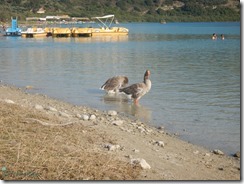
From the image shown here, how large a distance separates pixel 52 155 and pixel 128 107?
5147mm

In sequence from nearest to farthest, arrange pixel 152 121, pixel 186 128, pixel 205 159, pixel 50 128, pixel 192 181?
1. pixel 192 181
2. pixel 205 159
3. pixel 50 128
4. pixel 186 128
5. pixel 152 121

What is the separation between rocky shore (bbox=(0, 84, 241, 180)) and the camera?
4.61 meters

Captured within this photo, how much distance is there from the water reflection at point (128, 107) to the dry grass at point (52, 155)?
2.76 meters

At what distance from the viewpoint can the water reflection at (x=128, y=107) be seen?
923 centimetres

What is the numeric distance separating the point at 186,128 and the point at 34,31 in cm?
4403

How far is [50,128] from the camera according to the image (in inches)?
248

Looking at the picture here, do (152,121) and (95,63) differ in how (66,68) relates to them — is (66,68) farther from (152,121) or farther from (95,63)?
(152,121)

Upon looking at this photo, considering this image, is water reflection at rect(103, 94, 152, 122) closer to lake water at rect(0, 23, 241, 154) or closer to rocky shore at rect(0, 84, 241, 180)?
lake water at rect(0, 23, 241, 154)

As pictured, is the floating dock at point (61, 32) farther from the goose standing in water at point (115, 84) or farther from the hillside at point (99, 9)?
the hillside at point (99, 9)

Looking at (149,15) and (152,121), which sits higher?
(149,15)

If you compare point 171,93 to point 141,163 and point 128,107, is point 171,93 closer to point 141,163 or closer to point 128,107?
point 128,107

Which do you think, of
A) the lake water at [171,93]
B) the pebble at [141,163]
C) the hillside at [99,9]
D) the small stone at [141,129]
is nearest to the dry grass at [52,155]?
the pebble at [141,163]

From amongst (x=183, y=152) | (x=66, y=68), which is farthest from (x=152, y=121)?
(x=66, y=68)

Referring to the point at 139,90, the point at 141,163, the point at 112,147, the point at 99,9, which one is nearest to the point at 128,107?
the point at 139,90
